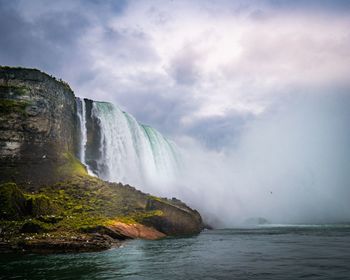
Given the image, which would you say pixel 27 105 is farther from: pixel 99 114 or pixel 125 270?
pixel 125 270

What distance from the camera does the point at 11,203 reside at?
32750 mm

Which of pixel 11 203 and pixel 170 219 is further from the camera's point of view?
pixel 170 219

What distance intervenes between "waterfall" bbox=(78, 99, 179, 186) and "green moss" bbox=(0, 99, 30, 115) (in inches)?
463

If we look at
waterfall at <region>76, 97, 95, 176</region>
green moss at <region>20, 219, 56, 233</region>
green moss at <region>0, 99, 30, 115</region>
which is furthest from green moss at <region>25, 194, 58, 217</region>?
waterfall at <region>76, 97, 95, 176</region>

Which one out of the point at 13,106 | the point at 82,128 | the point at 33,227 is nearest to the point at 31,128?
the point at 13,106

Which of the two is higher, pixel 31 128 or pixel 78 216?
pixel 31 128

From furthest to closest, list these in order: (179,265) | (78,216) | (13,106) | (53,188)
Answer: (13,106), (53,188), (78,216), (179,265)

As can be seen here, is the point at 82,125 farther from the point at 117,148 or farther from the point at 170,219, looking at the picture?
the point at 170,219

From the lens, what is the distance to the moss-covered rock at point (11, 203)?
105 feet

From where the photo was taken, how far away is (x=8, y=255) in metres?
22.8

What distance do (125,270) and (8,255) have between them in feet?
36.3

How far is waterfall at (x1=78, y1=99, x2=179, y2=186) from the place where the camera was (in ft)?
179

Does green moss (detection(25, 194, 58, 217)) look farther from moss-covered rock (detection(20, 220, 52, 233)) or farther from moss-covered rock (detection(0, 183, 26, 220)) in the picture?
moss-covered rock (detection(20, 220, 52, 233))

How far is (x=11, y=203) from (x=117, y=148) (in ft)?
85.5
